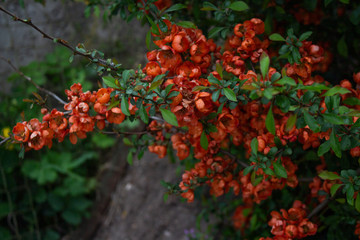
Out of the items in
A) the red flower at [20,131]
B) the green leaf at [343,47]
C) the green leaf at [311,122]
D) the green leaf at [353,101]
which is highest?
the green leaf at [311,122]

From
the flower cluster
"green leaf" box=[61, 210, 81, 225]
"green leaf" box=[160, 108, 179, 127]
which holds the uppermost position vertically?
"green leaf" box=[160, 108, 179, 127]

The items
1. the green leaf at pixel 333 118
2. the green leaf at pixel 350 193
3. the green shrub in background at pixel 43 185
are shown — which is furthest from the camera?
the green shrub in background at pixel 43 185

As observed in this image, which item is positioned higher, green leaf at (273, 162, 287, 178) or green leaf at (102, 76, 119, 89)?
green leaf at (102, 76, 119, 89)

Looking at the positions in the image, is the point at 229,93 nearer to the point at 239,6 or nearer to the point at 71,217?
the point at 239,6

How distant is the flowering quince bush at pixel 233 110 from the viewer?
2.52 ft

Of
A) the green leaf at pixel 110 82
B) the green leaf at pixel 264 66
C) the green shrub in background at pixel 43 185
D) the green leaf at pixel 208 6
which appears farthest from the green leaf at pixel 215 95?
the green shrub in background at pixel 43 185

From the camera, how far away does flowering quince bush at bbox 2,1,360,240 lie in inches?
30.2

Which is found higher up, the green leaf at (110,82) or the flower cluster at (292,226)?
the green leaf at (110,82)

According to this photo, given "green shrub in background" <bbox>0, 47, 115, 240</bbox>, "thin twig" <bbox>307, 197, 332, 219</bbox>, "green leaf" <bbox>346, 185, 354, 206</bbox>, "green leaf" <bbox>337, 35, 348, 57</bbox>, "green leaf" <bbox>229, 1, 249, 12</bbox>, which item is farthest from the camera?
"green shrub in background" <bbox>0, 47, 115, 240</bbox>

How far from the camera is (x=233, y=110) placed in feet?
3.13

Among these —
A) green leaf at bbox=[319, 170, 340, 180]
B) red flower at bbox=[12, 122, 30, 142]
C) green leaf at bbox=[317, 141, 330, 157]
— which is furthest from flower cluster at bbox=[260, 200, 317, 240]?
red flower at bbox=[12, 122, 30, 142]

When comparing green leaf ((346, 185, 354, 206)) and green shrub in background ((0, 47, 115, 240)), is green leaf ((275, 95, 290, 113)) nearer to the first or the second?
green leaf ((346, 185, 354, 206))

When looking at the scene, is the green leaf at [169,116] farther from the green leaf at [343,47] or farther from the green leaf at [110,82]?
A: the green leaf at [343,47]

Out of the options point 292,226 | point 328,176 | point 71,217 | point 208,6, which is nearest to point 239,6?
point 208,6
